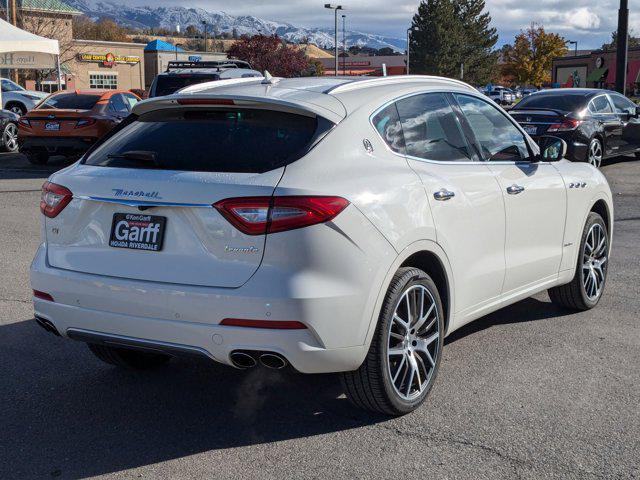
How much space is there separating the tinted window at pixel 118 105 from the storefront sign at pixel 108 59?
54.9 meters

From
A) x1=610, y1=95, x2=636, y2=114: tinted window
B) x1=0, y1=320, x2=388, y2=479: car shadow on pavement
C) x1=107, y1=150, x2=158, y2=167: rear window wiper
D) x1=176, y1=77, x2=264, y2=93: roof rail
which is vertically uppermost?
x1=176, y1=77, x2=264, y2=93: roof rail

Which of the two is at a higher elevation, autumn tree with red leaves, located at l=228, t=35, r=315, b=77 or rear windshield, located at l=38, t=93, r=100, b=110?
autumn tree with red leaves, located at l=228, t=35, r=315, b=77

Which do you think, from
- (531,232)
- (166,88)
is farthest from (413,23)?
(531,232)

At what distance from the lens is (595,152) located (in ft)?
52.6

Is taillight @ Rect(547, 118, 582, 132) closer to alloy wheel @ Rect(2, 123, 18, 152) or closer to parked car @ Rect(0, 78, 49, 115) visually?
alloy wheel @ Rect(2, 123, 18, 152)

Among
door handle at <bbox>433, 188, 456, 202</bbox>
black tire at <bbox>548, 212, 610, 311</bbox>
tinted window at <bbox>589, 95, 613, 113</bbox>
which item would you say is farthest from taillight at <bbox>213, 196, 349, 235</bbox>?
tinted window at <bbox>589, 95, 613, 113</bbox>

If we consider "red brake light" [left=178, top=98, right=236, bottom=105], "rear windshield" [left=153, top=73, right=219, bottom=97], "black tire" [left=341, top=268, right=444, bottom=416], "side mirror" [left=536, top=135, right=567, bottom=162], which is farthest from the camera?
"rear windshield" [left=153, top=73, right=219, bottom=97]

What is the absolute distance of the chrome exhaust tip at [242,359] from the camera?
12.5 ft

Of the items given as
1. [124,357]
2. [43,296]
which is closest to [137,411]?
[124,357]

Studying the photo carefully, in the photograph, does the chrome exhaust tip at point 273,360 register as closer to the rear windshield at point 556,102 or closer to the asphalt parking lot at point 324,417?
the asphalt parking lot at point 324,417

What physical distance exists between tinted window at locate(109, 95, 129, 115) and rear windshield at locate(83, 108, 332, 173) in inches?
522

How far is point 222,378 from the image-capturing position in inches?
195

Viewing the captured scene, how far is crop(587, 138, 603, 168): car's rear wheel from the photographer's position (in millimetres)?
15695

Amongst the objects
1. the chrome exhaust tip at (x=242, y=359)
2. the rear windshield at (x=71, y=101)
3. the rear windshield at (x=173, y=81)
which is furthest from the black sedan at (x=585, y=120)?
the chrome exhaust tip at (x=242, y=359)
